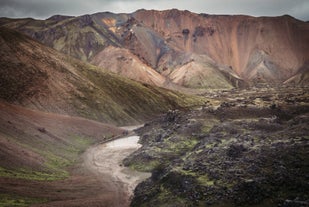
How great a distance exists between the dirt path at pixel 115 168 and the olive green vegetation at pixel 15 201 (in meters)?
11.5

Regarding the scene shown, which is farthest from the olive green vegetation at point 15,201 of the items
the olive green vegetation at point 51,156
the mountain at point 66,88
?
the mountain at point 66,88

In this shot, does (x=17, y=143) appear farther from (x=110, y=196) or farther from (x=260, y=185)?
(x=260, y=185)

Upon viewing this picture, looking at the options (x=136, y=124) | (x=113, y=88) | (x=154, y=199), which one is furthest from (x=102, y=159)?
(x=113, y=88)

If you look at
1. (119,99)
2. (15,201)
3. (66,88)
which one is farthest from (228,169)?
(119,99)

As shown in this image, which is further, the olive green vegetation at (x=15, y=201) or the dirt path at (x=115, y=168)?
the dirt path at (x=115, y=168)

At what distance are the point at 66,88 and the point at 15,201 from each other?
94.8 m

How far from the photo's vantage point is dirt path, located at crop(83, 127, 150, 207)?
185 feet

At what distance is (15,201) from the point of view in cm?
4456

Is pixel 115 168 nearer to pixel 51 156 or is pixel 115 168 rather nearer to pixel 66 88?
pixel 51 156

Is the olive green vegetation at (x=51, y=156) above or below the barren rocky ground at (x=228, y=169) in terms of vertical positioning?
below

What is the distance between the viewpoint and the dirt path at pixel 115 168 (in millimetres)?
56250

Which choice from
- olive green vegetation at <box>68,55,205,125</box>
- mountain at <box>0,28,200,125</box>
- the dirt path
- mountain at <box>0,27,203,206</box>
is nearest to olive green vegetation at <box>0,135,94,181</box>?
mountain at <box>0,27,203,206</box>

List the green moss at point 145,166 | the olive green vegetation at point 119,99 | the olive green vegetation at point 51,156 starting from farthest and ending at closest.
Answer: the olive green vegetation at point 119,99 → the green moss at point 145,166 → the olive green vegetation at point 51,156

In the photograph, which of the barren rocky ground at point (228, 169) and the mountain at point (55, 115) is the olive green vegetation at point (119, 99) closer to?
the mountain at point (55, 115)
